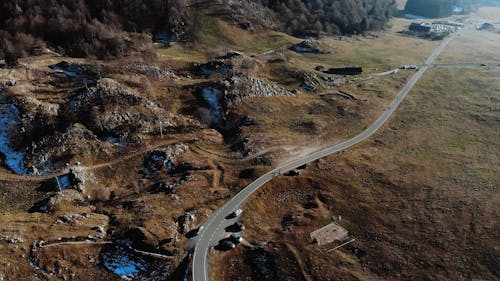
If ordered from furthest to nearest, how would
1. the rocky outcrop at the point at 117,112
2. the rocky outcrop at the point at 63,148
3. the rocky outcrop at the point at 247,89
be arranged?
1. the rocky outcrop at the point at 247,89
2. the rocky outcrop at the point at 117,112
3. the rocky outcrop at the point at 63,148

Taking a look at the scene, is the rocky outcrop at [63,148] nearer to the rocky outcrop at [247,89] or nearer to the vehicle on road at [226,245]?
the vehicle on road at [226,245]

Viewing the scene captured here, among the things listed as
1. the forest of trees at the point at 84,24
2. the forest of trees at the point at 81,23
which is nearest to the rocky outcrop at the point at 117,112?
the forest of trees at the point at 84,24

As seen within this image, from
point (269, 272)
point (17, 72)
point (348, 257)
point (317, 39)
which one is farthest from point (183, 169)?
point (317, 39)

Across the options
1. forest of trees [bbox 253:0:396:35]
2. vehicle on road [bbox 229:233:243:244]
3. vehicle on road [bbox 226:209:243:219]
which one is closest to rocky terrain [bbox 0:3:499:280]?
vehicle on road [bbox 229:233:243:244]

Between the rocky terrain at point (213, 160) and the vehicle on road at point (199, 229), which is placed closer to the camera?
the rocky terrain at point (213, 160)

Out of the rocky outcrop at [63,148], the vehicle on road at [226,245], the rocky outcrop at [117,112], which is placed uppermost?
the rocky outcrop at [117,112]

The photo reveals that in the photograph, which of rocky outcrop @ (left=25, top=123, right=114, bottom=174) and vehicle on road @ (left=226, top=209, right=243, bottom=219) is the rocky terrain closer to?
rocky outcrop @ (left=25, top=123, right=114, bottom=174)

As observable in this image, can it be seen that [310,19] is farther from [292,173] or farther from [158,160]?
[158,160]

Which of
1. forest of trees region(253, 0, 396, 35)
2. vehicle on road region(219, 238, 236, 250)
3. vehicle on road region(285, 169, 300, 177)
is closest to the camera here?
vehicle on road region(219, 238, 236, 250)

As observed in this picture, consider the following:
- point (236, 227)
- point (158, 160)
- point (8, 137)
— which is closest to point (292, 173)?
point (236, 227)
